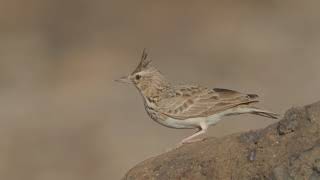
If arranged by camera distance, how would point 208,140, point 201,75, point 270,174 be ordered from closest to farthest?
point 270,174 → point 208,140 → point 201,75

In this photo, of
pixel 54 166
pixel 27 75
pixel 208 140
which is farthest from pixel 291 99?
pixel 208 140

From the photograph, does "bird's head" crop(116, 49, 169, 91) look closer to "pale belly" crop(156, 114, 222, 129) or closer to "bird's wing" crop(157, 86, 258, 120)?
"bird's wing" crop(157, 86, 258, 120)

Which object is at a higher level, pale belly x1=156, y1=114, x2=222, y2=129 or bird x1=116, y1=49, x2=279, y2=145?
bird x1=116, y1=49, x2=279, y2=145

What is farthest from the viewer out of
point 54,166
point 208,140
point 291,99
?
point 291,99

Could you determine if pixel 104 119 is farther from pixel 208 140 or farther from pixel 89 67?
pixel 208 140

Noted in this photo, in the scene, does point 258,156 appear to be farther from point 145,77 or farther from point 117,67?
point 117,67

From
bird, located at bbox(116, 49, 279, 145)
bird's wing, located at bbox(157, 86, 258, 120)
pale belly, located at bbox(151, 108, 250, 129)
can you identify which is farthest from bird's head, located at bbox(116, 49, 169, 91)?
pale belly, located at bbox(151, 108, 250, 129)

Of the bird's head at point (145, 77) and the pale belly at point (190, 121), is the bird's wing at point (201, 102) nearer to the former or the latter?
the pale belly at point (190, 121)
